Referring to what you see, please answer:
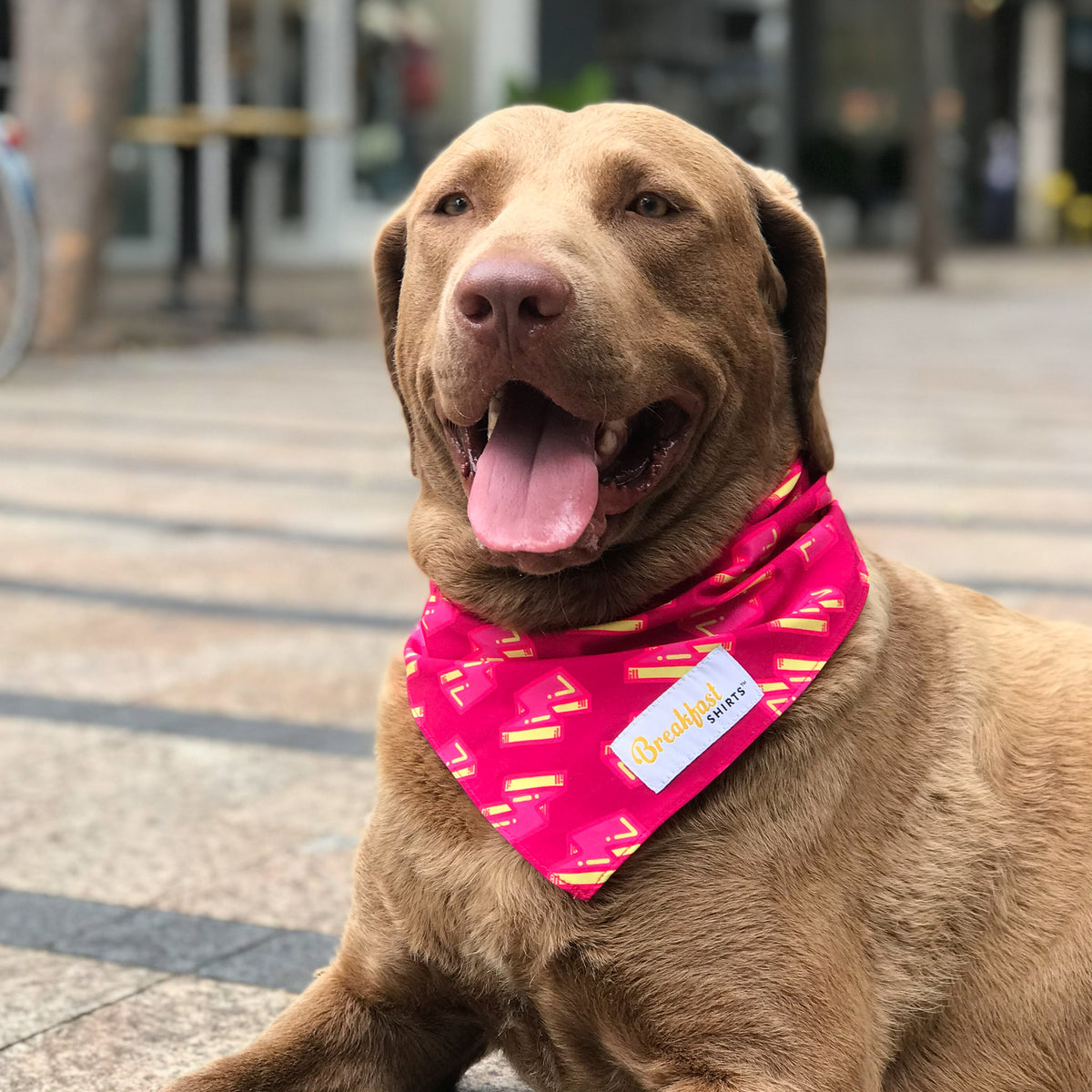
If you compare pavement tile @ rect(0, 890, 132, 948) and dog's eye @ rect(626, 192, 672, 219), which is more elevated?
dog's eye @ rect(626, 192, 672, 219)

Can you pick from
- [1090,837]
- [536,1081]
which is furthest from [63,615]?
[1090,837]

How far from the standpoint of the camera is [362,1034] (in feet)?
8.13

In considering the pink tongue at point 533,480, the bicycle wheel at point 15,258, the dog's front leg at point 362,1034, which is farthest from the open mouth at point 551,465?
the bicycle wheel at point 15,258

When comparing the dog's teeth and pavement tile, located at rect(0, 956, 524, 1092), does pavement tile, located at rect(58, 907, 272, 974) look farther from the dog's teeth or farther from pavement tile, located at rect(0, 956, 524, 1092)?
the dog's teeth

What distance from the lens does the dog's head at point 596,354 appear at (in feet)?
7.47

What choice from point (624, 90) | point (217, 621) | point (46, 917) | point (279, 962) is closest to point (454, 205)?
point (279, 962)

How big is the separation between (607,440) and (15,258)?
24.9 ft

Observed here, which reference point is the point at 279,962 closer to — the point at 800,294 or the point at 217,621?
the point at 800,294

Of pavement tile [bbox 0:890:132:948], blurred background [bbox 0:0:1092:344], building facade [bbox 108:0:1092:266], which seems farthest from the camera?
building facade [bbox 108:0:1092:266]

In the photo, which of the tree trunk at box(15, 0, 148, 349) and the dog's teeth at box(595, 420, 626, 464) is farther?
the tree trunk at box(15, 0, 148, 349)

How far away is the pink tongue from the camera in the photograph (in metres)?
2.29

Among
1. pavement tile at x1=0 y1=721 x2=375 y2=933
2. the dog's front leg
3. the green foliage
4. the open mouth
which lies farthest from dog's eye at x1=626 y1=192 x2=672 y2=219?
the green foliage

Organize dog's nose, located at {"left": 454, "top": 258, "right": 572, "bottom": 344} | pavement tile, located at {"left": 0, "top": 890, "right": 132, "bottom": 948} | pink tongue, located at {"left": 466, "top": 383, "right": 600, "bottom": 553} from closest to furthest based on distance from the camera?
dog's nose, located at {"left": 454, "top": 258, "right": 572, "bottom": 344} < pink tongue, located at {"left": 466, "top": 383, "right": 600, "bottom": 553} < pavement tile, located at {"left": 0, "top": 890, "right": 132, "bottom": 948}

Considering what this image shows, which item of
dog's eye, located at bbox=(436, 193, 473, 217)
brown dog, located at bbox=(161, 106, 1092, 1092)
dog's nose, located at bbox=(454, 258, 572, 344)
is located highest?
dog's eye, located at bbox=(436, 193, 473, 217)
